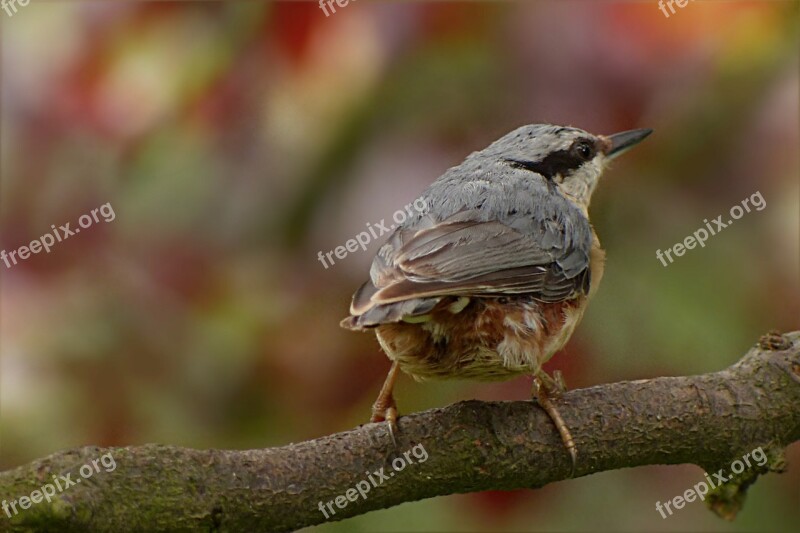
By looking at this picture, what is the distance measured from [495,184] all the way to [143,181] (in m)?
1.01

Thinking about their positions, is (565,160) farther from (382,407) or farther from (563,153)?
(382,407)

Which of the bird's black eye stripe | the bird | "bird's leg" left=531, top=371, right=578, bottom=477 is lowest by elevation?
"bird's leg" left=531, top=371, right=578, bottom=477

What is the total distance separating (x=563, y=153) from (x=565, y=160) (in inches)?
1.1

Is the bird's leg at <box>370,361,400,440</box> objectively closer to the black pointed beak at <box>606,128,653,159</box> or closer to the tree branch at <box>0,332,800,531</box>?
the tree branch at <box>0,332,800,531</box>

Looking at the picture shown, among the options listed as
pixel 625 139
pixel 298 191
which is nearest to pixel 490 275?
pixel 298 191

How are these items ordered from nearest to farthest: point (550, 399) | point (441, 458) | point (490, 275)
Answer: point (441, 458) < point (490, 275) < point (550, 399)

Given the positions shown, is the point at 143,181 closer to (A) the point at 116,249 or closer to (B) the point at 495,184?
(A) the point at 116,249

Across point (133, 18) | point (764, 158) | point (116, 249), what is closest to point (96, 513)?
point (116, 249)

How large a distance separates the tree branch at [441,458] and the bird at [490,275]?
89 millimetres

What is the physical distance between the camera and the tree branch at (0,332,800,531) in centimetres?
204

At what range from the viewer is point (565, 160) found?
10.9 ft

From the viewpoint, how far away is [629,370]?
2.97m

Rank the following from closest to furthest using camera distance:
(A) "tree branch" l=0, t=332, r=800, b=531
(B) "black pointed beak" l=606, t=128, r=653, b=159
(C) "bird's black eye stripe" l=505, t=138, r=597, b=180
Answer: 1. (A) "tree branch" l=0, t=332, r=800, b=531
2. (B) "black pointed beak" l=606, t=128, r=653, b=159
3. (C) "bird's black eye stripe" l=505, t=138, r=597, b=180

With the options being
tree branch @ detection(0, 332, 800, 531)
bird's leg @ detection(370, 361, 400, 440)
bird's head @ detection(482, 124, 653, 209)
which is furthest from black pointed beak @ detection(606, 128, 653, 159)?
bird's leg @ detection(370, 361, 400, 440)
